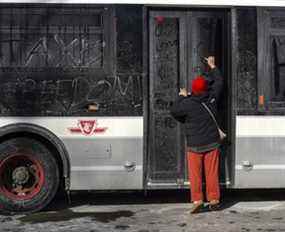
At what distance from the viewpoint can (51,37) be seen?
317 inches

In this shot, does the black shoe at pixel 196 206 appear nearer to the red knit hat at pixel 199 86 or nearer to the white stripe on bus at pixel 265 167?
the white stripe on bus at pixel 265 167

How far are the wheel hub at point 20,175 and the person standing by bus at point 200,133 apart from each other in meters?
2.04

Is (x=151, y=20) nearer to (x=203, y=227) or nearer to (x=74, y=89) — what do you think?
(x=74, y=89)

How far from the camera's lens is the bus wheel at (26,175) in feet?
26.3

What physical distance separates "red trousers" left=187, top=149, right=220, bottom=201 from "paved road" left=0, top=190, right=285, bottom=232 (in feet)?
0.93

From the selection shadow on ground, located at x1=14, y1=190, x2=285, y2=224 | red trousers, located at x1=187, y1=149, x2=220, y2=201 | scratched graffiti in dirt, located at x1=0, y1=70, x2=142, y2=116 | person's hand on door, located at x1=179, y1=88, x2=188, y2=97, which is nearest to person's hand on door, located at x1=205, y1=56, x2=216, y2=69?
person's hand on door, located at x1=179, y1=88, x2=188, y2=97

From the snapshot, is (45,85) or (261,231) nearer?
(261,231)

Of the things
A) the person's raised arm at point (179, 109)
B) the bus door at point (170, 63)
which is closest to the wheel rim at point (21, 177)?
the bus door at point (170, 63)

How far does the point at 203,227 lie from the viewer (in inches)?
296

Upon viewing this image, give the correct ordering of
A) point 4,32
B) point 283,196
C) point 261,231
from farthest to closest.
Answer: point 283,196, point 4,32, point 261,231

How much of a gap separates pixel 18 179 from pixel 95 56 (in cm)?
187

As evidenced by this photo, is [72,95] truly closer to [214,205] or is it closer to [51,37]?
[51,37]

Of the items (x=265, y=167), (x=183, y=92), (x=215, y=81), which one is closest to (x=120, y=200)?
(x=183, y=92)

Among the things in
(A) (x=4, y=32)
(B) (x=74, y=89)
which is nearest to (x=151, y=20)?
(B) (x=74, y=89)
